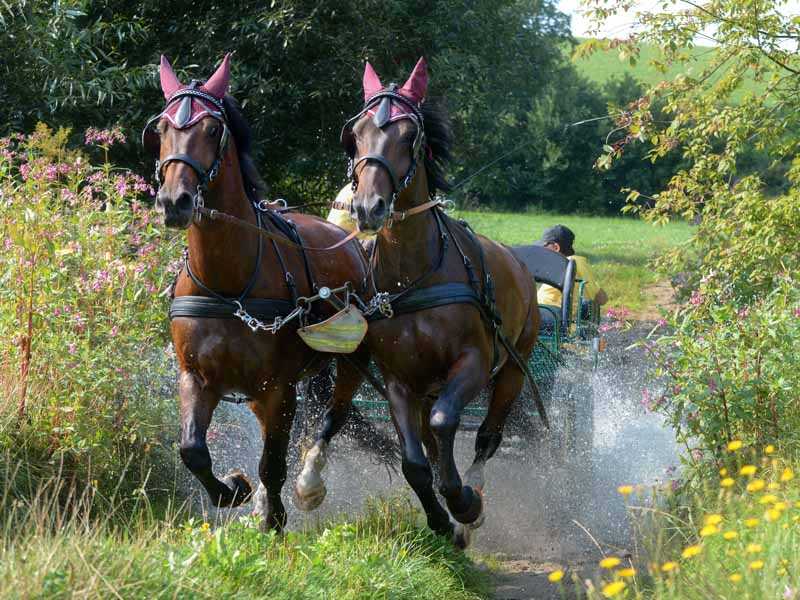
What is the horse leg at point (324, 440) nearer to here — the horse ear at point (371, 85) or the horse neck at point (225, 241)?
the horse neck at point (225, 241)

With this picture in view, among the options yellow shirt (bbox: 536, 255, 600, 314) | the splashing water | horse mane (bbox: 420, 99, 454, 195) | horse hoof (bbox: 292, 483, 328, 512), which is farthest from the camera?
yellow shirt (bbox: 536, 255, 600, 314)

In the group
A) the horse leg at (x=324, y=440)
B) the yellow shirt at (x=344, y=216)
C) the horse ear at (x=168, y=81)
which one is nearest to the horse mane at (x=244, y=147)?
the horse ear at (x=168, y=81)

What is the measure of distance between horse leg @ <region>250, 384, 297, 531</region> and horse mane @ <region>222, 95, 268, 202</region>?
943mm

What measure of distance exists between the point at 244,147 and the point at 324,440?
1766 millimetres

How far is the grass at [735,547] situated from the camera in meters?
3.43

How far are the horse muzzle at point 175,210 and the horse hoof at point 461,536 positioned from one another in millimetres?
2142

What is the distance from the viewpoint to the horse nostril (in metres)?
4.68

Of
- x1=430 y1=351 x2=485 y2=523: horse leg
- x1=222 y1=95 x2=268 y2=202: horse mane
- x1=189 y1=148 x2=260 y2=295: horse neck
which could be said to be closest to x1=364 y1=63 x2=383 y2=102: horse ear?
x1=222 y1=95 x2=268 y2=202: horse mane

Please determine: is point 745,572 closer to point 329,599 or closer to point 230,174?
point 329,599

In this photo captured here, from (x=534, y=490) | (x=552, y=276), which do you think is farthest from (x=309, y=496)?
(x=552, y=276)

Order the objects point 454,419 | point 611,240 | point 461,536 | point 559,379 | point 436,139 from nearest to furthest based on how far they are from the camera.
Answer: point 454,419 < point 436,139 < point 461,536 < point 559,379 < point 611,240

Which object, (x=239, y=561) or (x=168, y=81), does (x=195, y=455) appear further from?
(x=168, y=81)

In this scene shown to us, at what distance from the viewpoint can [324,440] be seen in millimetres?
6301

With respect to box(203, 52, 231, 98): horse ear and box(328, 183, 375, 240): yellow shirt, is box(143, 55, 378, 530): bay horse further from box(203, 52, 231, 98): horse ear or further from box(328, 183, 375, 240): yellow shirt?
box(328, 183, 375, 240): yellow shirt
